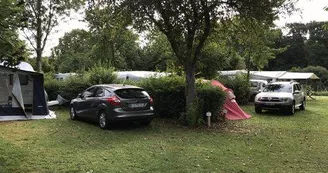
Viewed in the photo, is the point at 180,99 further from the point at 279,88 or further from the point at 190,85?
the point at 279,88

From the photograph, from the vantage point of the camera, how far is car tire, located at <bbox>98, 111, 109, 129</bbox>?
10969 mm

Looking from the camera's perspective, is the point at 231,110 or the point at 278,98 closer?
the point at 231,110

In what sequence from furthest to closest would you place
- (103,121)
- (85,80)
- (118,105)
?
(85,80)
(103,121)
(118,105)

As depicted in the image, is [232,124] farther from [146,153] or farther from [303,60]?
[303,60]

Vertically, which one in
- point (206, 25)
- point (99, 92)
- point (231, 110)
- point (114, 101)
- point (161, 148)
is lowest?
point (161, 148)

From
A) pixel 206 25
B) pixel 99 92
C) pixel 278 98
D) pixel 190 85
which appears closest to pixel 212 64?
pixel 278 98

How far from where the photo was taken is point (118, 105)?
10.7 meters

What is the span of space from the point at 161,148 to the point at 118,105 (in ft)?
8.98

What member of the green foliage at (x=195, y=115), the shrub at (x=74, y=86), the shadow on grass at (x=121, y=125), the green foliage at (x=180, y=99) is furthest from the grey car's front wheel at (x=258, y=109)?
the shrub at (x=74, y=86)

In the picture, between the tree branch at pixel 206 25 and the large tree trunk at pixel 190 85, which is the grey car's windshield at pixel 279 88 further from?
the tree branch at pixel 206 25

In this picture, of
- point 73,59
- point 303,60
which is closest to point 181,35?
point 73,59

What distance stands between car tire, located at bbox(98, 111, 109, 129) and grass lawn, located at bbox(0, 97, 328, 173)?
19cm

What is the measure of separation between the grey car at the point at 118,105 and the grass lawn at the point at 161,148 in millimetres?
410

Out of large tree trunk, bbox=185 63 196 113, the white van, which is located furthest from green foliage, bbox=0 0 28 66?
the white van
